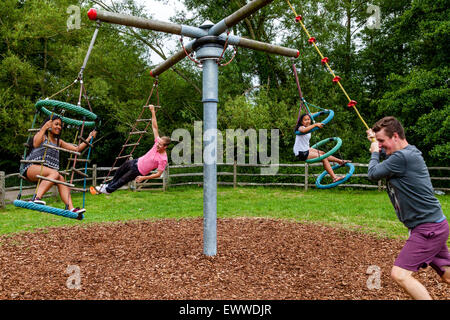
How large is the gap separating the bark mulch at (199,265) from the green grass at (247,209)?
4.09 feet

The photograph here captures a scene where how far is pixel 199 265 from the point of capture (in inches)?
200

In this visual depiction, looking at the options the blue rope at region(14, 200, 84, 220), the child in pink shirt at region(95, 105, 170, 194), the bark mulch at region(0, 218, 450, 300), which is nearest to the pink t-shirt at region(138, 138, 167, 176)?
the child in pink shirt at region(95, 105, 170, 194)

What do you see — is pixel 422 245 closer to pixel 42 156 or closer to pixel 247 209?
pixel 42 156

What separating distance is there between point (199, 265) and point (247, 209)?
19.3ft

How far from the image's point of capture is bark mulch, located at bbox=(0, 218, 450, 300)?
436 cm

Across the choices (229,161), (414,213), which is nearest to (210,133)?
(414,213)

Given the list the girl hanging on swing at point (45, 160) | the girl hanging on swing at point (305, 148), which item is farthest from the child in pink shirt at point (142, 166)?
the girl hanging on swing at point (305, 148)

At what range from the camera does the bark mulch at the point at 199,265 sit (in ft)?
14.3

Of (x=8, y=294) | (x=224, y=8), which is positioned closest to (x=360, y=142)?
(x=224, y=8)

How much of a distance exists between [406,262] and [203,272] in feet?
8.40

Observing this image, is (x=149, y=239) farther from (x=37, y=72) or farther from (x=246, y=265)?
(x=37, y=72)

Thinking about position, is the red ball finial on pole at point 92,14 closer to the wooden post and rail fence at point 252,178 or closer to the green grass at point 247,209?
the green grass at point 247,209

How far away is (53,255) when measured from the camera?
584 cm

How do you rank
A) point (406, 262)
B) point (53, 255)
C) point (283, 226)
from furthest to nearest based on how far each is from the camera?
point (283, 226)
point (53, 255)
point (406, 262)
